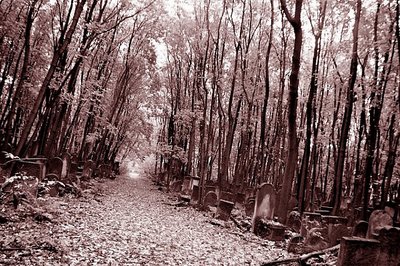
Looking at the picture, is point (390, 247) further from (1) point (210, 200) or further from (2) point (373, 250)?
(1) point (210, 200)

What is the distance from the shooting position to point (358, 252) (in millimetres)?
5766

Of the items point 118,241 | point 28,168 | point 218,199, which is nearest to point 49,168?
point 28,168

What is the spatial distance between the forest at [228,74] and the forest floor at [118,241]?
220 centimetres

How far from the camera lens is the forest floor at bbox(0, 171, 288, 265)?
485 cm

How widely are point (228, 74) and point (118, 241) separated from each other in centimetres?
1537

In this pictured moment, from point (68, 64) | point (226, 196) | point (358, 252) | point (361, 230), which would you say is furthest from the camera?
point (68, 64)

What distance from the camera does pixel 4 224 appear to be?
5543 millimetres

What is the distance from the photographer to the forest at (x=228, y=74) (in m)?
11.6

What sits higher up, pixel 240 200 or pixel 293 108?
pixel 293 108

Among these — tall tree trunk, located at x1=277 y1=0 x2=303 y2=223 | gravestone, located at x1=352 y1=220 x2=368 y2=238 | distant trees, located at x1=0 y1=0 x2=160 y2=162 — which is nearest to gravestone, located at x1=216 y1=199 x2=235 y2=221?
tall tree trunk, located at x1=277 y1=0 x2=303 y2=223

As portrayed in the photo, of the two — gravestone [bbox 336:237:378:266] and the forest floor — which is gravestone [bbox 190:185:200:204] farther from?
gravestone [bbox 336:237:378:266]

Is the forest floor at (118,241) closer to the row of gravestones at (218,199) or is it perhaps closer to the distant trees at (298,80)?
the row of gravestones at (218,199)

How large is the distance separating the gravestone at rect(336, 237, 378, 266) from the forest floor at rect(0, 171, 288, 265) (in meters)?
1.66

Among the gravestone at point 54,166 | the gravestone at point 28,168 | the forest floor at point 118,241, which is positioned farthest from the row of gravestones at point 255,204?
the gravestone at point 28,168
